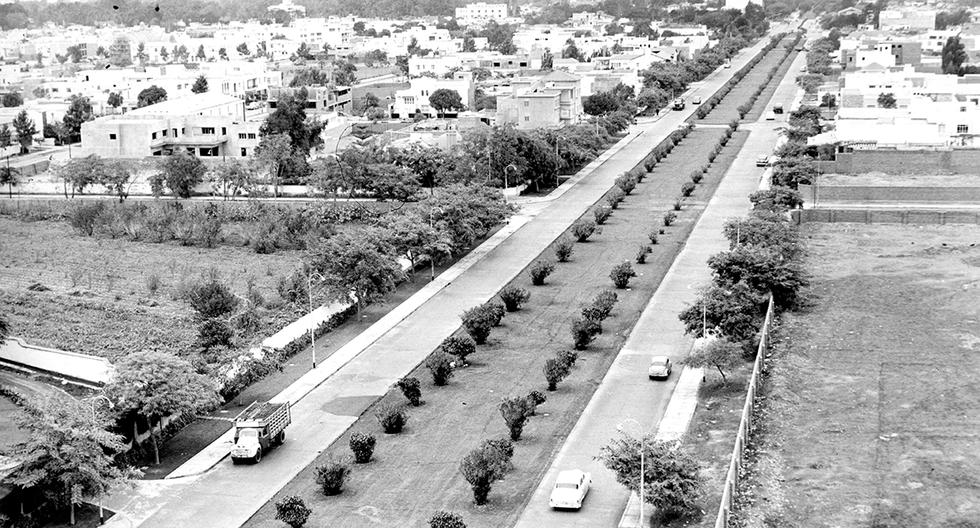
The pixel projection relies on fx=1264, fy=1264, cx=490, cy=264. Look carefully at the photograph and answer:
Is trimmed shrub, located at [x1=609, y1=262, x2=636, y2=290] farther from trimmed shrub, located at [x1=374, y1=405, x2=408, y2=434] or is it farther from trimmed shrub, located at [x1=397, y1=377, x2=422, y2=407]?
trimmed shrub, located at [x1=374, y1=405, x2=408, y2=434]

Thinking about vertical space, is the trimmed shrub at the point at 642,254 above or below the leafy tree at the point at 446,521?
below

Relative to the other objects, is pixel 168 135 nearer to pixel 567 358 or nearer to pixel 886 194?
pixel 886 194

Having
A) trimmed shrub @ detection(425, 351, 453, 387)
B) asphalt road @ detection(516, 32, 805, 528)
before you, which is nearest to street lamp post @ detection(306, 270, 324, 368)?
trimmed shrub @ detection(425, 351, 453, 387)

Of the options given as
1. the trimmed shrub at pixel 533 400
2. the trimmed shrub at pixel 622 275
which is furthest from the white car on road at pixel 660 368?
the trimmed shrub at pixel 622 275

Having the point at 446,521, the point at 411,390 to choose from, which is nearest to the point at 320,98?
the point at 411,390

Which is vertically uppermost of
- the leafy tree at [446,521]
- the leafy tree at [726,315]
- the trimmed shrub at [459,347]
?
the leafy tree at [726,315]

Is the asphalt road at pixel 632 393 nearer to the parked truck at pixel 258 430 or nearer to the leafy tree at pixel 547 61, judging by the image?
the parked truck at pixel 258 430
